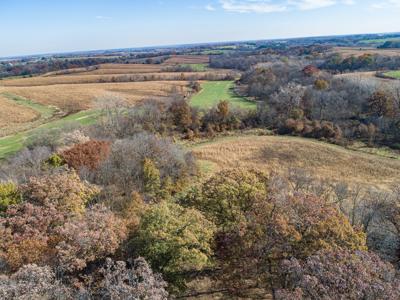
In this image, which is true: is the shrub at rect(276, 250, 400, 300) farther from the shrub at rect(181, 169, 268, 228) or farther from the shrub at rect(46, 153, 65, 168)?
the shrub at rect(46, 153, 65, 168)

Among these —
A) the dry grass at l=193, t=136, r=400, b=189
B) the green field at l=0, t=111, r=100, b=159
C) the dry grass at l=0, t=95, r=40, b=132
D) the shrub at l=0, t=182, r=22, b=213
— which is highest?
the shrub at l=0, t=182, r=22, b=213

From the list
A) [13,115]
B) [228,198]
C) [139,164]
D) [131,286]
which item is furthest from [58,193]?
[13,115]

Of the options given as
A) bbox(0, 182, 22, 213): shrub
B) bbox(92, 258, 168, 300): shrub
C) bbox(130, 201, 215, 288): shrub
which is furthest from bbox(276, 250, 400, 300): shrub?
bbox(0, 182, 22, 213): shrub

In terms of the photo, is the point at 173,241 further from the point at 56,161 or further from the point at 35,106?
the point at 35,106

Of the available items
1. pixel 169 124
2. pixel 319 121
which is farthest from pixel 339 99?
pixel 169 124

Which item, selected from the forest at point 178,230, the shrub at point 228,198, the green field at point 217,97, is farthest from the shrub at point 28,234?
the green field at point 217,97

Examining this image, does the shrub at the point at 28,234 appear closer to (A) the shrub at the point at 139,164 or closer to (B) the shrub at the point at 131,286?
(B) the shrub at the point at 131,286

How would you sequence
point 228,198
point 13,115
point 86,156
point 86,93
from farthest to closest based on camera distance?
1. point 86,93
2. point 13,115
3. point 86,156
4. point 228,198
